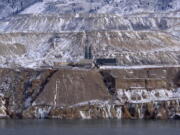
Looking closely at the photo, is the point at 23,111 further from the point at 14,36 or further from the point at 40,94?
the point at 14,36

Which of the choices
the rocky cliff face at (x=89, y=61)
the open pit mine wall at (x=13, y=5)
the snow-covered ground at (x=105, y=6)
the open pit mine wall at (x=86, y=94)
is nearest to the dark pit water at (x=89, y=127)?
the open pit mine wall at (x=86, y=94)

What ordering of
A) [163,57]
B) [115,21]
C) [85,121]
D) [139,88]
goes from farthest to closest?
1. [115,21]
2. [163,57]
3. [139,88]
4. [85,121]

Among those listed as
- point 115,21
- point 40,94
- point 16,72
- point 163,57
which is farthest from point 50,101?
point 115,21

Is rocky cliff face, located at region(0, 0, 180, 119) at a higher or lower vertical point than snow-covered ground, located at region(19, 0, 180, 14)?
lower

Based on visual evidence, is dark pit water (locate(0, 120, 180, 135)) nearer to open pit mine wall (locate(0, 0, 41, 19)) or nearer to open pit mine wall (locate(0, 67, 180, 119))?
open pit mine wall (locate(0, 67, 180, 119))

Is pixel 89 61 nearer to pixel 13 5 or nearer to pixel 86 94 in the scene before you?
pixel 86 94

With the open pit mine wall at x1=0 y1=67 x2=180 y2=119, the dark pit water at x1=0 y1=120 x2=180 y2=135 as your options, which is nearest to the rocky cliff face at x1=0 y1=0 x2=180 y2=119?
the open pit mine wall at x1=0 y1=67 x2=180 y2=119
